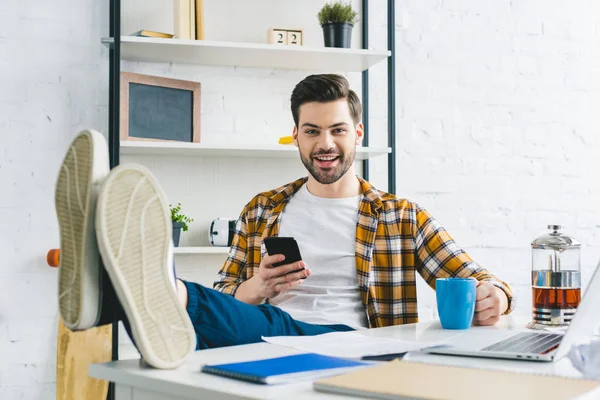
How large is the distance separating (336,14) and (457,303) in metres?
1.44

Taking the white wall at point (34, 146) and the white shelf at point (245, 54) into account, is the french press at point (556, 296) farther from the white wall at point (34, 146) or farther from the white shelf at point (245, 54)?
the white wall at point (34, 146)

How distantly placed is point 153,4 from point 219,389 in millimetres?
2049

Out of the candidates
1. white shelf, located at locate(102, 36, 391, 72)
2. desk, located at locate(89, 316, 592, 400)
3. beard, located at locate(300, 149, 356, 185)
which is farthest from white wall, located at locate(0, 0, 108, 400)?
desk, located at locate(89, 316, 592, 400)

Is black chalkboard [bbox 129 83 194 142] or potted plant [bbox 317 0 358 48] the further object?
potted plant [bbox 317 0 358 48]

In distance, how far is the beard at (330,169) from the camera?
2.04 m

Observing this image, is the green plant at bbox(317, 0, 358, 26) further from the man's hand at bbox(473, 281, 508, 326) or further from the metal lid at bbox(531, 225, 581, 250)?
the man's hand at bbox(473, 281, 508, 326)

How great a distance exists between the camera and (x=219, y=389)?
32.4 inches

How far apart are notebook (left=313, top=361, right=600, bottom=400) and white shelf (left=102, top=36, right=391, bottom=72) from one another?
1702mm

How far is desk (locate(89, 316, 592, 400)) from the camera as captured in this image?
0.82m

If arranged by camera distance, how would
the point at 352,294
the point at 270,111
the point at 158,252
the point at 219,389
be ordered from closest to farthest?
the point at 219,389 → the point at 158,252 → the point at 352,294 → the point at 270,111

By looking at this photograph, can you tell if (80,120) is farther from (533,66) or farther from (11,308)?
(533,66)

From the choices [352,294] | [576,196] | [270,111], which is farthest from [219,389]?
[576,196]

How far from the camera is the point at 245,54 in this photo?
2.51 metres

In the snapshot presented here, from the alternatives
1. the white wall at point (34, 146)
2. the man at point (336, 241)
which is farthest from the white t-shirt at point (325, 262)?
the white wall at point (34, 146)
